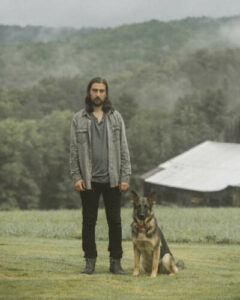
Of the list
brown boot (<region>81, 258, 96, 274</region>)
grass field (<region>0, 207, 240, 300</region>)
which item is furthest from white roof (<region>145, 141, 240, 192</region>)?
brown boot (<region>81, 258, 96, 274</region>)

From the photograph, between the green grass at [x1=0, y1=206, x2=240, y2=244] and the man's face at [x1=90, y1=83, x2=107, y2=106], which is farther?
the green grass at [x1=0, y1=206, x2=240, y2=244]

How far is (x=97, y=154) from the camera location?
7.33 metres

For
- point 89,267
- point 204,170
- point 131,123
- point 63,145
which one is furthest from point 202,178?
point 131,123

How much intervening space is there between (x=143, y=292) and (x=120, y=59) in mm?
192562

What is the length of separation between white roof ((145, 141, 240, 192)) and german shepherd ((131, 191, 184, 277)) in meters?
28.8

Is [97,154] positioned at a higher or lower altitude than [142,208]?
higher

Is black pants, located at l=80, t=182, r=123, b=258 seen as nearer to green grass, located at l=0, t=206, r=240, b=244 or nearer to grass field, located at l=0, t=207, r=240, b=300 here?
grass field, located at l=0, t=207, r=240, b=300

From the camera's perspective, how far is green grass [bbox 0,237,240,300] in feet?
20.4

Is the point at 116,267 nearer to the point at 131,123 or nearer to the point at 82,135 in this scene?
the point at 82,135

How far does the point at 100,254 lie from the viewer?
996cm

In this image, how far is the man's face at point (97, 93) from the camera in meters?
7.39

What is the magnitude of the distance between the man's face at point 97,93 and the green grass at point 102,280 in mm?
2145

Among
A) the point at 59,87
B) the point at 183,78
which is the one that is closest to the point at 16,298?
the point at 59,87

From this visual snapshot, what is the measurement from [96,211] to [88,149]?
85cm
